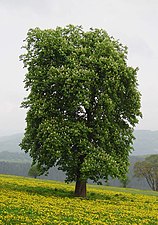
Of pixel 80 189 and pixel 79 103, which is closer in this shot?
pixel 79 103

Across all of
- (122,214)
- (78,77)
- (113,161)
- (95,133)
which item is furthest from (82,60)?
(122,214)

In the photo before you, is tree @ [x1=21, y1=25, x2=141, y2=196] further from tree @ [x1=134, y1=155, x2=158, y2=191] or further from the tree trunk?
tree @ [x1=134, y1=155, x2=158, y2=191]

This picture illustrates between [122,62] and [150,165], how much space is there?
87.0 m

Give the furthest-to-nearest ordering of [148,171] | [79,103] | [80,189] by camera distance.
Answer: [148,171] → [80,189] → [79,103]

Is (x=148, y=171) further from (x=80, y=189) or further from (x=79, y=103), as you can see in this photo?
(x=79, y=103)

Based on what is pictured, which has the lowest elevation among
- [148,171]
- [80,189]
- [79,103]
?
[80,189]

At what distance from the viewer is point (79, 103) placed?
1486 inches

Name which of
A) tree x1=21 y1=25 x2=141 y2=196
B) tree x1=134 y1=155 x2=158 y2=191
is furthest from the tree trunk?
tree x1=134 y1=155 x2=158 y2=191

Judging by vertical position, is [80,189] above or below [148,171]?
below

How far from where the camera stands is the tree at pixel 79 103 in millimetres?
37344

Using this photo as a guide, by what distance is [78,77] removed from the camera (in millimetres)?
37312

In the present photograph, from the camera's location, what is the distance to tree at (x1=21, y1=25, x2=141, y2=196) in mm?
37344

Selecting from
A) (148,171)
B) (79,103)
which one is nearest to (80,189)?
(79,103)

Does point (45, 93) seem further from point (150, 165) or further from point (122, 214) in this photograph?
point (150, 165)
